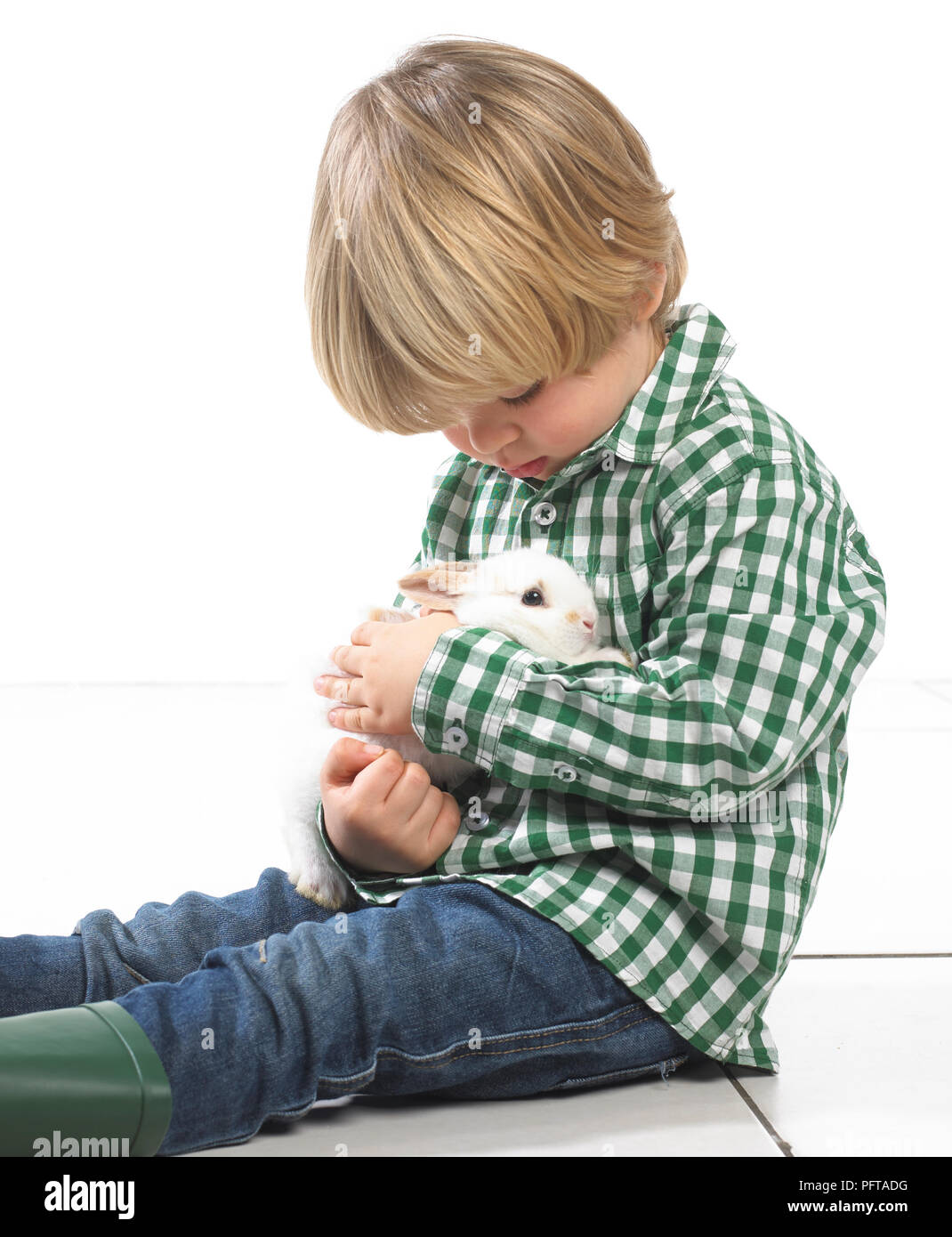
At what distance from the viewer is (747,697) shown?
0.94 metres

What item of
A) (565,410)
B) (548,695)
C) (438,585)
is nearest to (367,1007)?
(548,695)

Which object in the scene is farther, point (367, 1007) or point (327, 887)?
point (327, 887)

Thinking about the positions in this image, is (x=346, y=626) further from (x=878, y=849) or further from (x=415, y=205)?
(x=878, y=849)

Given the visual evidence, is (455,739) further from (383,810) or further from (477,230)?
(477,230)

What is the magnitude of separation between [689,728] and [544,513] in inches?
10.9

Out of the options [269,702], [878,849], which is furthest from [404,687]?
[269,702]

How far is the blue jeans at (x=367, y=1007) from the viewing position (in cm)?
83

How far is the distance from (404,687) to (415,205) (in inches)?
15.0

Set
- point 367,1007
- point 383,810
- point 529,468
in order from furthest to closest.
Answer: point 529,468
point 383,810
point 367,1007

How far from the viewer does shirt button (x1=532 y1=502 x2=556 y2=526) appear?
3.66 feet

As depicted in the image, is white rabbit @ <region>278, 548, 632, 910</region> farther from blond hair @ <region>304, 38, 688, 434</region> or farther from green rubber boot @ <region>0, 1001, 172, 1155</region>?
green rubber boot @ <region>0, 1001, 172, 1155</region>

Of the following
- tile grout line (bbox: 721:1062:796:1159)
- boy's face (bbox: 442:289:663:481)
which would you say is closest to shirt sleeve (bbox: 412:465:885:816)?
boy's face (bbox: 442:289:663:481)

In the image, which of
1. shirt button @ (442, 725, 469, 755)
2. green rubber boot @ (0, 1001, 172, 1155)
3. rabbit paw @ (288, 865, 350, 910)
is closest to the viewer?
green rubber boot @ (0, 1001, 172, 1155)

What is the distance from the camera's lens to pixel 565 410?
103 cm
